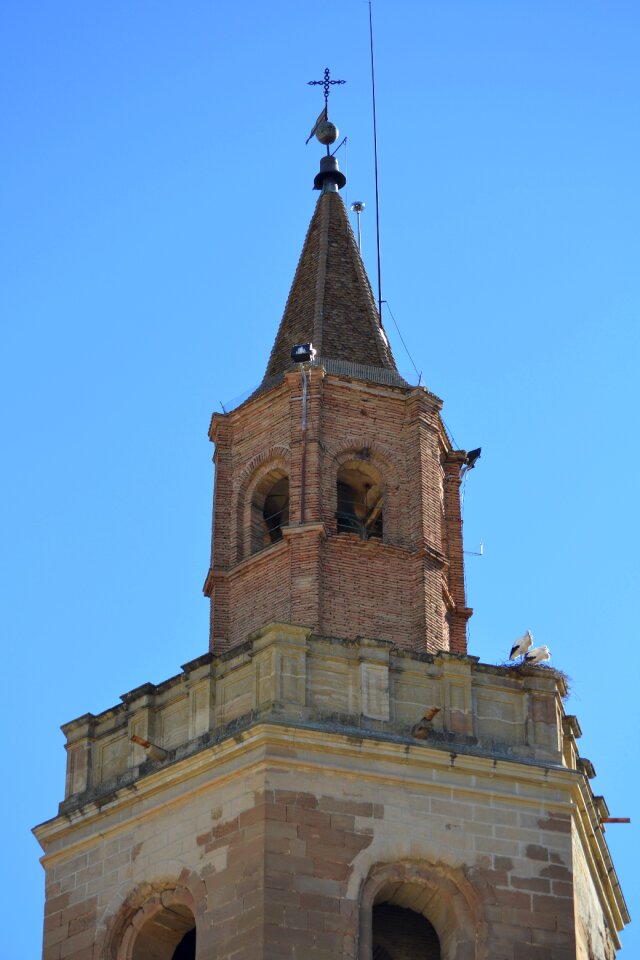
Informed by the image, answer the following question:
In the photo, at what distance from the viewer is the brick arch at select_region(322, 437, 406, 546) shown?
124 feet

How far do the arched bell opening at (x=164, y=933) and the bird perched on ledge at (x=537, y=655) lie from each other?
522cm

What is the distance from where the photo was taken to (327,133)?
148ft

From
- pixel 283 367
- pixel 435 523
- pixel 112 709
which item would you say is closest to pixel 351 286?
pixel 283 367

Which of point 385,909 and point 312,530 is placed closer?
point 385,909

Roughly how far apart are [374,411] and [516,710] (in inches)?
211

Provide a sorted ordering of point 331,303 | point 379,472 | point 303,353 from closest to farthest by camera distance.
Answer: point 379,472 < point 303,353 < point 331,303

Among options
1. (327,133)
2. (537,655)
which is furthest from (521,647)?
(327,133)

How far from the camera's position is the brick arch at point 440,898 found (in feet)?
109

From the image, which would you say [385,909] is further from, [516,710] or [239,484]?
[239,484]

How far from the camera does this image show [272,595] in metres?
37.0

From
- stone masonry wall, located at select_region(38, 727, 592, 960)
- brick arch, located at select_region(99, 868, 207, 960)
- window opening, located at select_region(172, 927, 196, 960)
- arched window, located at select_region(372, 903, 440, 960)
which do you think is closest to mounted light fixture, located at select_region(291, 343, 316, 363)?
stone masonry wall, located at select_region(38, 727, 592, 960)

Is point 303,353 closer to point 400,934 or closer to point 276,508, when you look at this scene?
Result: point 276,508

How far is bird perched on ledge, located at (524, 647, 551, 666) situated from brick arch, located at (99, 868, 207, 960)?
5156 mm

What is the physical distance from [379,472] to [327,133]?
8233mm
